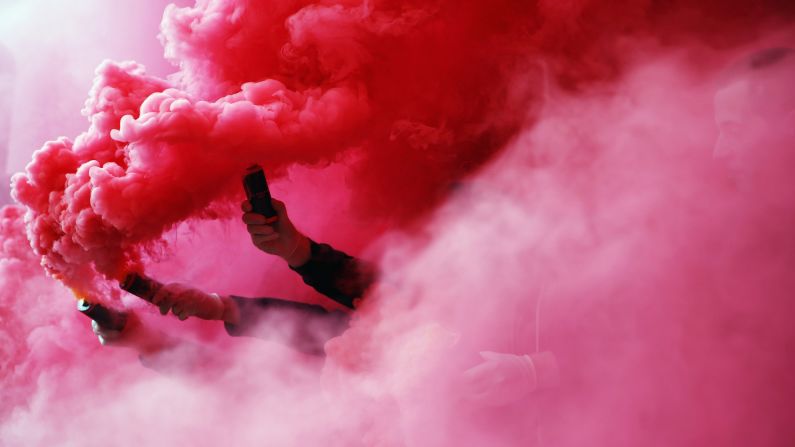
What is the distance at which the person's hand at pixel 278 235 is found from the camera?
1135mm

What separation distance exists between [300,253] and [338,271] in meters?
0.10

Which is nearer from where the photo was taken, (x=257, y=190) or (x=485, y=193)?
(x=257, y=190)

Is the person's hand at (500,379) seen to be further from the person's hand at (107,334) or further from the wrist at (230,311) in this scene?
the person's hand at (107,334)

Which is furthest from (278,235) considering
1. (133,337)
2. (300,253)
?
(133,337)

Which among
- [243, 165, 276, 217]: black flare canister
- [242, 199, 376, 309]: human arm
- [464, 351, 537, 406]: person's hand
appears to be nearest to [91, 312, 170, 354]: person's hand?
[242, 199, 376, 309]: human arm

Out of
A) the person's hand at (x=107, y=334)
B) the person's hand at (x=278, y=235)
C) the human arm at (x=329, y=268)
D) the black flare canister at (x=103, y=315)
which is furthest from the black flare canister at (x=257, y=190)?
the person's hand at (x=107, y=334)

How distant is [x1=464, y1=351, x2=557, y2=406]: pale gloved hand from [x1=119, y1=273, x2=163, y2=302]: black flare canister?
719 millimetres

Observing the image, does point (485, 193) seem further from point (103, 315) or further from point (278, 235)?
Answer: point (103, 315)

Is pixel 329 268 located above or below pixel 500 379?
above

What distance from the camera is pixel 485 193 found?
1250 millimetres

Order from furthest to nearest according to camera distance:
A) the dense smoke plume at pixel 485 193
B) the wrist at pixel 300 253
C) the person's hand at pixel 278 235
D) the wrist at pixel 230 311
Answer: the wrist at pixel 230 311, the wrist at pixel 300 253, the person's hand at pixel 278 235, the dense smoke plume at pixel 485 193

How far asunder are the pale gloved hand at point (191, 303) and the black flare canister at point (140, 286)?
0.9 inches

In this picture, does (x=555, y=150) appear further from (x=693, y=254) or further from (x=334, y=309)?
(x=334, y=309)

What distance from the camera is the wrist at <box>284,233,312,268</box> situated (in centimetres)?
126
